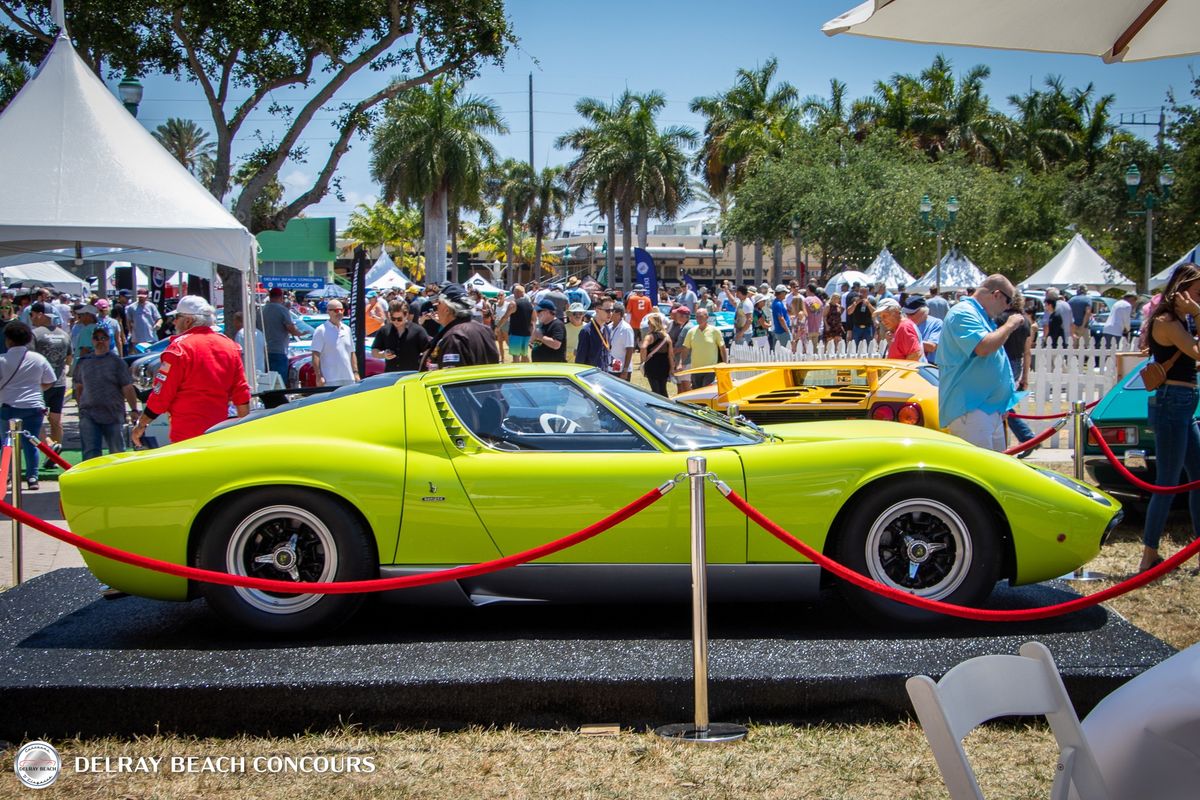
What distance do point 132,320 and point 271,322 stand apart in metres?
9.14

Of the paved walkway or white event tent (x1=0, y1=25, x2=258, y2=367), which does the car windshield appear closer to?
the paved walkway

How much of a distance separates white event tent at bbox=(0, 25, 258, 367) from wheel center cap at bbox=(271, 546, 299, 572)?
4907mm

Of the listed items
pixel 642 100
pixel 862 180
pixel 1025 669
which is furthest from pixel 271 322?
pixel 642 100

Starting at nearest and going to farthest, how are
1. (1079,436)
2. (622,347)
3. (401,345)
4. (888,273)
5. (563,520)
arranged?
(563,520), (1079,436), (401,345), (622,347), (888,273)

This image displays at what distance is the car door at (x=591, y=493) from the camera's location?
4.80 metres

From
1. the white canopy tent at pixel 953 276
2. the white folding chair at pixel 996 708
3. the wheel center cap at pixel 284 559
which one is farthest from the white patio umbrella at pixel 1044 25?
the white canopy tent at pixel 953 276

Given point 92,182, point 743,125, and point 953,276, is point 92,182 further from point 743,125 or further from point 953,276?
point 743,125

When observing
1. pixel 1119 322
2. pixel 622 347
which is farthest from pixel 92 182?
pixel 1119 322

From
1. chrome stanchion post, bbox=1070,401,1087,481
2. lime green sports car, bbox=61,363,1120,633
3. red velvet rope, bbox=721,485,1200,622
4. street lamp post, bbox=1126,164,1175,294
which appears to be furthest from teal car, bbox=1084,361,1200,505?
street lamp post, bbox=1126,164,1175,294

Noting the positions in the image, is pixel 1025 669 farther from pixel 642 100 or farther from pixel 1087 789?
pixel 642 100

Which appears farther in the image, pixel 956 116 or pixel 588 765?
pixel 956 116

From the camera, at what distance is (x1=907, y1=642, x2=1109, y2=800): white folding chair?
227 centimetres

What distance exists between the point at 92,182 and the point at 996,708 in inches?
346

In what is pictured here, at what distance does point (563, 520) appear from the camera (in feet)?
15.8
